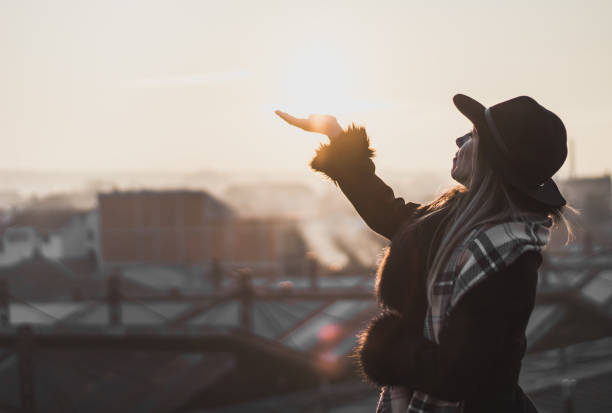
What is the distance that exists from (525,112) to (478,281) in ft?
1.58

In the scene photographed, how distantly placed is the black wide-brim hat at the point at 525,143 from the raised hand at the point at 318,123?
86 cm

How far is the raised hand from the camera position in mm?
2256

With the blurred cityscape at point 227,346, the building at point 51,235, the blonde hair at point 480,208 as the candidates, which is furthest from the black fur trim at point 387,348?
the building at point 51,235

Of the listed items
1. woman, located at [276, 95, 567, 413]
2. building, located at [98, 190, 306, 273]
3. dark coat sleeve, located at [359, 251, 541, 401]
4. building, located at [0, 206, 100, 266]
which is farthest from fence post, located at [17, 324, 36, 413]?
building, located at [0, 206, 100, 266]

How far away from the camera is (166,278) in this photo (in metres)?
42.8

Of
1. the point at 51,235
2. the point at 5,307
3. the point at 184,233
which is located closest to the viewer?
the point at 5,307

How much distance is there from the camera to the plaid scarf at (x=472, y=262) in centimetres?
134

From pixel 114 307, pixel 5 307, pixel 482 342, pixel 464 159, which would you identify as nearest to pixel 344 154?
pixel 464 159

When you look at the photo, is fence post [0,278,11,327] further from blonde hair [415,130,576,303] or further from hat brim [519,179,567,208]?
hat brim [519,179,567,208]

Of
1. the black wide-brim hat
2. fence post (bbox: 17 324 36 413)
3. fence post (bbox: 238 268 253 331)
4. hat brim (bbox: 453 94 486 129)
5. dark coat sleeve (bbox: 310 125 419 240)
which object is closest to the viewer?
→ the black wide-brim hat

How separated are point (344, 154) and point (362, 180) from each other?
13 cm

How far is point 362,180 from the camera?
2.21 meters

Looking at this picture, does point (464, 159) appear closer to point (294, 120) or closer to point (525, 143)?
point (525, 143)

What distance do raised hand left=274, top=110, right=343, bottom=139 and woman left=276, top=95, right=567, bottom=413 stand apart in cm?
65
